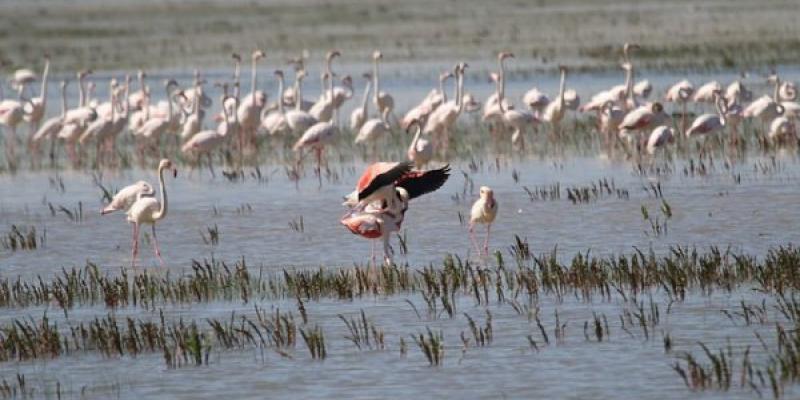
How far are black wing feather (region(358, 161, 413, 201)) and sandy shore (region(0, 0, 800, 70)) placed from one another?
22.1 m

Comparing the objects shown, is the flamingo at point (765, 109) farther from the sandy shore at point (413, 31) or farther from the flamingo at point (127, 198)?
the sandy shore at point (413, 31)

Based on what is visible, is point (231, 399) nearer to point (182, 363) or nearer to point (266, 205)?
point (182, 363)

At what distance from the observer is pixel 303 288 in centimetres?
1139

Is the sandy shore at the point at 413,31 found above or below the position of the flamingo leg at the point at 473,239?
above

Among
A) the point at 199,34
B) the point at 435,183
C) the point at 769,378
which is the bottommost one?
the point at 769,378

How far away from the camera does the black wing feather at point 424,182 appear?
1323cm

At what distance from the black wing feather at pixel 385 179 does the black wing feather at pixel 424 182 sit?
45 cm

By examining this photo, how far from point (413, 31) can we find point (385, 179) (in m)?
44.5

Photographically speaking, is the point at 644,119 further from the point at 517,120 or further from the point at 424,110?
the point at 424,110

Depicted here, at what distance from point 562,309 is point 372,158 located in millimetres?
10804

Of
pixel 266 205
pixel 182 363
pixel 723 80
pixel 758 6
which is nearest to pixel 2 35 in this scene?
pixel 758 6

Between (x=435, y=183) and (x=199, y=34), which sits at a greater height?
(x=199, y=34)

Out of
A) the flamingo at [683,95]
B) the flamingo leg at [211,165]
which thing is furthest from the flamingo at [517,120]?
the flamingo leg at [211,165]

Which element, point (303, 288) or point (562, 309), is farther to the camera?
point (303, 288)
